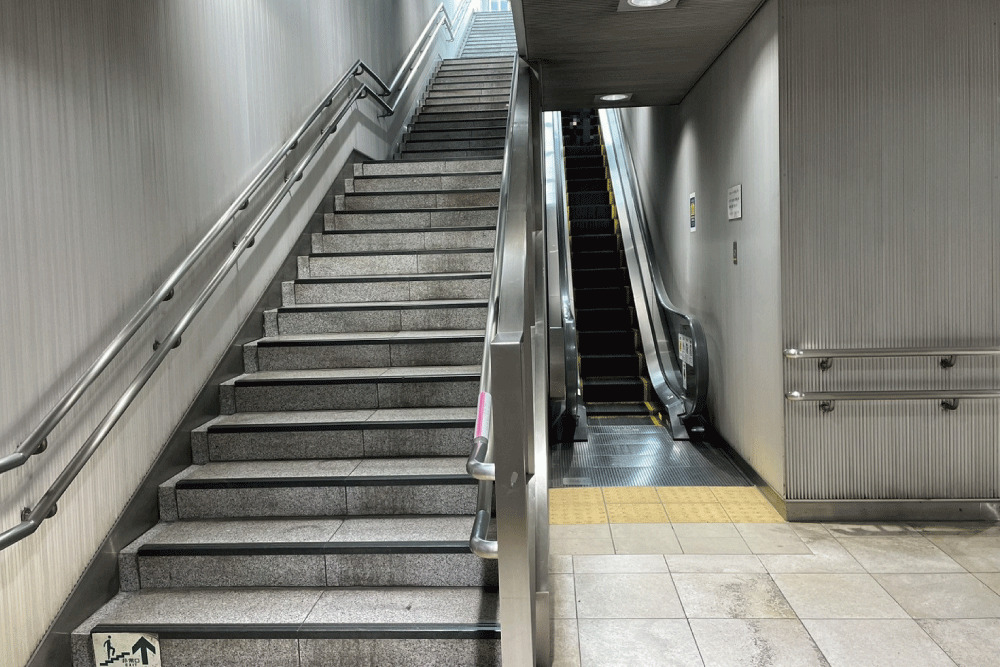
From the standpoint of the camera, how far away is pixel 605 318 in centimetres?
722

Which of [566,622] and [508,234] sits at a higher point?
[508,234]

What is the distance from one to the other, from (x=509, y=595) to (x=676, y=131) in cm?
515

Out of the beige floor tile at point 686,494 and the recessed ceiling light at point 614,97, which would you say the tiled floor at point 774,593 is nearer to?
the beige floor tile at point 686,494

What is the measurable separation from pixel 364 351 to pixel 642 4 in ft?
7.03

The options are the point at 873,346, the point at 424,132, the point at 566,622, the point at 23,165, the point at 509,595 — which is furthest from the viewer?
the point at 424,132

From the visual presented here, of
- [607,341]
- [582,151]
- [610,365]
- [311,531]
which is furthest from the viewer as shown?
[582,151]

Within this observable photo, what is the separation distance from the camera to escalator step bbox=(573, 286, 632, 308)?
24.2 ft

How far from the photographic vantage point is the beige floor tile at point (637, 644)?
8.20 feet

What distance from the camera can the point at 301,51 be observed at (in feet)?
16.0

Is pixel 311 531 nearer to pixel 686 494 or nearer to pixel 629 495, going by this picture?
pixel 629 495

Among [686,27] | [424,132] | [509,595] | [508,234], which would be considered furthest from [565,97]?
[509,595]

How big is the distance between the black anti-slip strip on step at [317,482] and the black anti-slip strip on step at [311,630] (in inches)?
25.3

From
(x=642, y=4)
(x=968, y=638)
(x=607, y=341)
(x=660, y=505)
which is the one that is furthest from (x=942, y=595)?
(x=607, y=341)

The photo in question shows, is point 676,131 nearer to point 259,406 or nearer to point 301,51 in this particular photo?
point 301,51
